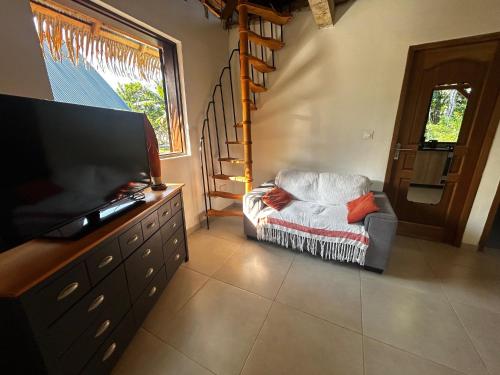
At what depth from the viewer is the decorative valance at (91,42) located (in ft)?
4.54

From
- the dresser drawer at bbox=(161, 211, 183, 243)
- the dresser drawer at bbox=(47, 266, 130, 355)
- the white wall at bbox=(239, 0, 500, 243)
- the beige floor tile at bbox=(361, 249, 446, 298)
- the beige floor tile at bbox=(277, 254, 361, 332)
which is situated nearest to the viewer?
the dresser drawer at bbox=(47, 266, 130, 355)

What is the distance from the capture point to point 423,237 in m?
2.39

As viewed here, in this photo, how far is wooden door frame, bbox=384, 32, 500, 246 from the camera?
73.5 inches

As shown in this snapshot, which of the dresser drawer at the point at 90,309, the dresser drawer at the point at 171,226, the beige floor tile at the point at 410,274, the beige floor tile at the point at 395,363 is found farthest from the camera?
the beige floor tile at the point at 410,274

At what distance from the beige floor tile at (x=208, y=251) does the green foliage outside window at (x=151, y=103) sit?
1.12m

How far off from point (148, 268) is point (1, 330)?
0.69 m

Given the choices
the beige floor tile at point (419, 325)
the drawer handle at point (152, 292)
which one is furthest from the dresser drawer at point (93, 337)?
the beige floor tile at point (419, 325)

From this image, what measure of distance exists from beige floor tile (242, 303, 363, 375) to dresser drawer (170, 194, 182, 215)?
112 centimetres

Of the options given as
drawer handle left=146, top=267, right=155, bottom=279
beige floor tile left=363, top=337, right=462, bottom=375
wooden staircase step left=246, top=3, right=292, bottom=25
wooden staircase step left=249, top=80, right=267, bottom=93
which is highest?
wooden staircase step left=246, top=3, right=292, bottom=25

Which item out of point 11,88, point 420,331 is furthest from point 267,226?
point 11,88

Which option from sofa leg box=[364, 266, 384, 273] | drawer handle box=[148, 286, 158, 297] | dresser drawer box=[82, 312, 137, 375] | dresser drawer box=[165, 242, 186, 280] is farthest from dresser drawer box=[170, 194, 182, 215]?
sofa leg box=[364, 266, 384, 273]

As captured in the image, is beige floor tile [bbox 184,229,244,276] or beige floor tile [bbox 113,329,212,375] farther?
beige floor tile [bbox 184,229,244,276]

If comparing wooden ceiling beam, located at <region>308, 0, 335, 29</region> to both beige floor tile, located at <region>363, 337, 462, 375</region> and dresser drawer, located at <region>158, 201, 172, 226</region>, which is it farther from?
beige floor tile, located at <region>363, 337, 462, 375</region>

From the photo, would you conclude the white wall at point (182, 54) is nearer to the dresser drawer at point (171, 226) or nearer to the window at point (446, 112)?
the dresser drawer at point (171, 226)
